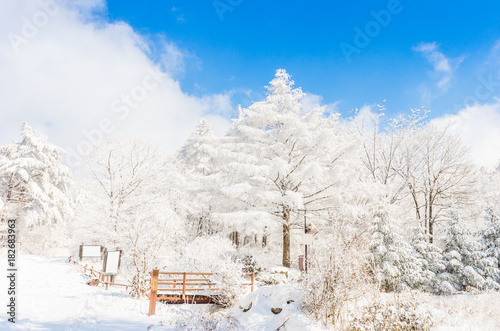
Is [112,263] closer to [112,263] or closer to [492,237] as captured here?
[112,263]

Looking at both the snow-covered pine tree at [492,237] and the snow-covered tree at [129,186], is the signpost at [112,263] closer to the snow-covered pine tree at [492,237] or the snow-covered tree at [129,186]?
the snow-covered tree at [129,186]

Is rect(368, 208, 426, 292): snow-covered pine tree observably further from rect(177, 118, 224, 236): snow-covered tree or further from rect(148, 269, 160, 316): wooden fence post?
rect(177, 118, 224, 236): snow-covered tree

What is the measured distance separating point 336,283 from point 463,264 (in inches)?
453

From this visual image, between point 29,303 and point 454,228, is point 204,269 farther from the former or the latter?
point 454,228

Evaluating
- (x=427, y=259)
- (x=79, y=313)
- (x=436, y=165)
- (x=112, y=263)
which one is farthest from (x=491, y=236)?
(x=79, y=313)

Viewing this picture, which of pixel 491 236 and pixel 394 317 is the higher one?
pixel 491 236

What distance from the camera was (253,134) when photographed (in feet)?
57.6

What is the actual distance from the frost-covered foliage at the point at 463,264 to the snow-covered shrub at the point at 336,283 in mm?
9278

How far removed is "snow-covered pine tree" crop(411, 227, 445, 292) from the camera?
13.5 metres

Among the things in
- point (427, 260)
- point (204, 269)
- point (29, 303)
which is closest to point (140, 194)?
point (204, 269)

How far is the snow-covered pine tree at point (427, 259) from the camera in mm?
13500

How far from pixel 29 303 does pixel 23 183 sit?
18.7 m

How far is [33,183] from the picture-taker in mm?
22672

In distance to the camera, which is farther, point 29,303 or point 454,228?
point 454,228
